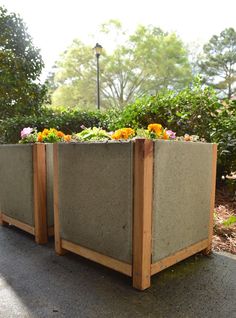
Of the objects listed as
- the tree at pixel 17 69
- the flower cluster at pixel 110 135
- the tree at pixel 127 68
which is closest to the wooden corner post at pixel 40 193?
the flower cluster at pixel 110 135

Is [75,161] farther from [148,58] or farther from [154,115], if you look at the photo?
[148,58]

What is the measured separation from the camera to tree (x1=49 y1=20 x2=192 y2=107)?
19.0 metres

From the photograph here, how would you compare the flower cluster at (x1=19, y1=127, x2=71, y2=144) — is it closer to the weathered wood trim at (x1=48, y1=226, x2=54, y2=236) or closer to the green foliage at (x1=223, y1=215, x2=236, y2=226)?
the weathered wood trim at (x1=48, y1=226, x2=54, y2=236)

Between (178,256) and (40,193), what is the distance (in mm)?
1140

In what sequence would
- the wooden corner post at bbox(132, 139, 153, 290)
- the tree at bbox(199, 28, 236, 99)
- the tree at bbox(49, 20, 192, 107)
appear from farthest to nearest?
the tree at bbox(199, 28, 236, 99) < the tree at bbox(49, 20, 192, 107) < the wooden corner post at bbox(132, 139, 153, 290)

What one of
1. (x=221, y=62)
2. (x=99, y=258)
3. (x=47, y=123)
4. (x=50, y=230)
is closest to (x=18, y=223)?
(x=50, y=230)


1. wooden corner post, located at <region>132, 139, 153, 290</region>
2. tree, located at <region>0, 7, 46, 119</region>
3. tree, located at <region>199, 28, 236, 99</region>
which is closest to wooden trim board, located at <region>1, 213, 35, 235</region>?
wooden corner post, located at <region>132, 139, 153, 290</region>

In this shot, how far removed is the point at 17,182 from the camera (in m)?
2.41

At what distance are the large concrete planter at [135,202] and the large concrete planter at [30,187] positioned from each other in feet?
0.82

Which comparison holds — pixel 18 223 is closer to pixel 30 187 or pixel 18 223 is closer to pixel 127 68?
pixel 30 187

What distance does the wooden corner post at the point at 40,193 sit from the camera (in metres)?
2.17

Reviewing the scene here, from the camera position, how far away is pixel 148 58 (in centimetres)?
1892

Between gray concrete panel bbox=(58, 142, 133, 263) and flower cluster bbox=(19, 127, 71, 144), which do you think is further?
flower cluster bbox=(19, 127, 71, 144)

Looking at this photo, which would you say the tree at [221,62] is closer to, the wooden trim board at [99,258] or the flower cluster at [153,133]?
the flower cluster at [153,133]
